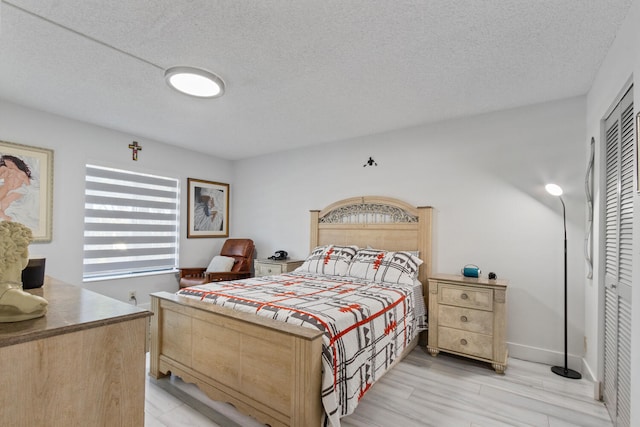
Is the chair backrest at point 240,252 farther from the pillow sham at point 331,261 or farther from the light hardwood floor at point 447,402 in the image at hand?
the light hardwood floor at point 447,402

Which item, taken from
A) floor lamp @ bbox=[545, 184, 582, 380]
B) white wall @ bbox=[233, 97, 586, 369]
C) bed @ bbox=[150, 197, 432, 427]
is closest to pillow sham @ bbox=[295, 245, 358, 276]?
bed @ bbox=[150, 197, 432, 427]

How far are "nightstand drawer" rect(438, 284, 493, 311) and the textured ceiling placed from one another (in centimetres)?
180

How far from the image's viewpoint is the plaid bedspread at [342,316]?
5.81 ft

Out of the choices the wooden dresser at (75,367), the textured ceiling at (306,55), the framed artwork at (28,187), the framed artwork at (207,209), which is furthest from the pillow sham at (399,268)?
the framed artwork at (28,187)

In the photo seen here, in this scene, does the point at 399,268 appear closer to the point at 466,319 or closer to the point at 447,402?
the point at 466,319

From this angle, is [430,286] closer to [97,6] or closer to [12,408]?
[12,408]

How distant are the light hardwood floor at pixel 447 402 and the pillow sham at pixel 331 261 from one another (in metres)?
1.18

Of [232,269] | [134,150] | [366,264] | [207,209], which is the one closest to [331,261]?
[366,264]

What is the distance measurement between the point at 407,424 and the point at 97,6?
124 inches

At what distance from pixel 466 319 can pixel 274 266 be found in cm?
243

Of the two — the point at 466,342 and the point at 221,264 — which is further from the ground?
the point at 221,264

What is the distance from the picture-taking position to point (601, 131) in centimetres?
236

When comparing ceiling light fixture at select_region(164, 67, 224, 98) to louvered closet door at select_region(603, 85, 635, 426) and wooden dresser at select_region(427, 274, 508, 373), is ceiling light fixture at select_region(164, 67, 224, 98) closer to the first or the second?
wooden dresser at select_region(427, 274, 508, 373)

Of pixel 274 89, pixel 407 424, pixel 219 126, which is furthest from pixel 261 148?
pixel 407 424
